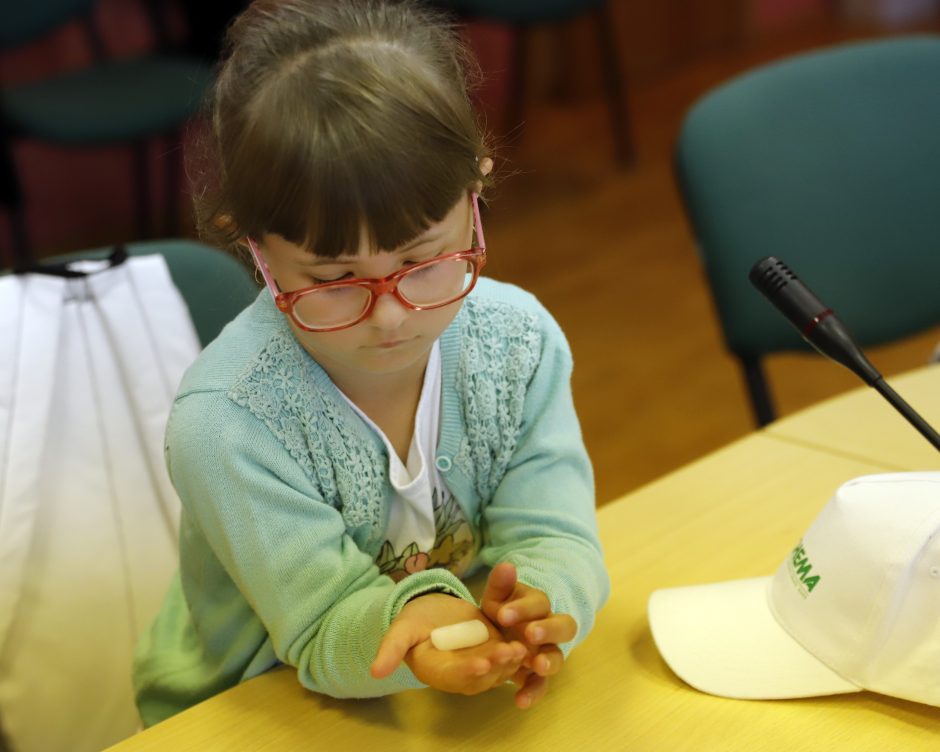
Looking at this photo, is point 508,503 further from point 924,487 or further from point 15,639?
point 15,639

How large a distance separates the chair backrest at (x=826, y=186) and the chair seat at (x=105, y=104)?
4.97 feet

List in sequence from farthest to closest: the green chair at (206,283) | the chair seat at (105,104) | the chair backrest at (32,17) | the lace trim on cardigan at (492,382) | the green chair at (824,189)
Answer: the chair backrest at (32,17)
the chair seat at (105,104)
the green chair at (824,189)
the green chair at (206,283)
the lace trim on cardigan at (492,382)

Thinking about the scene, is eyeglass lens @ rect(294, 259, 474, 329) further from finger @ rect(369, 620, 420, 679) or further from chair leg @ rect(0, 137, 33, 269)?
chair leg @ rect(0, 137, 33, 269)

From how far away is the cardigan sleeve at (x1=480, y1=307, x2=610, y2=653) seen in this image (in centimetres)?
82

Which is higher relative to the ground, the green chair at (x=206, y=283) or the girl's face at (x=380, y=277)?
the girl's face at (x=380, y=277)

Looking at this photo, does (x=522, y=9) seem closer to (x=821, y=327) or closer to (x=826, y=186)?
(x=826, y=186)

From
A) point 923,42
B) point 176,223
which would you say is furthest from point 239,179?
point 176,223

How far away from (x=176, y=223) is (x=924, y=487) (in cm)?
312

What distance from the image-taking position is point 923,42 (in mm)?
1550

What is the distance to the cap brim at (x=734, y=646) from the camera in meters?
0.78

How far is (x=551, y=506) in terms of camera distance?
89cm

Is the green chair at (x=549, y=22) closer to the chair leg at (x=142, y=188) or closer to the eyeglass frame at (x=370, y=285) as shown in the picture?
the chair leg at (x=142, y=188)

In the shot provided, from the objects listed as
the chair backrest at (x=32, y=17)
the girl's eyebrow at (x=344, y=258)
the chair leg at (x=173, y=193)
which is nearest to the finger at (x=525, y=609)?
the girl's eyebrow at (x=344, y=258)

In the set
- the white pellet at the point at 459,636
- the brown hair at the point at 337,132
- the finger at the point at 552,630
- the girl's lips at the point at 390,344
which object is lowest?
the finger at the point at 552,630
